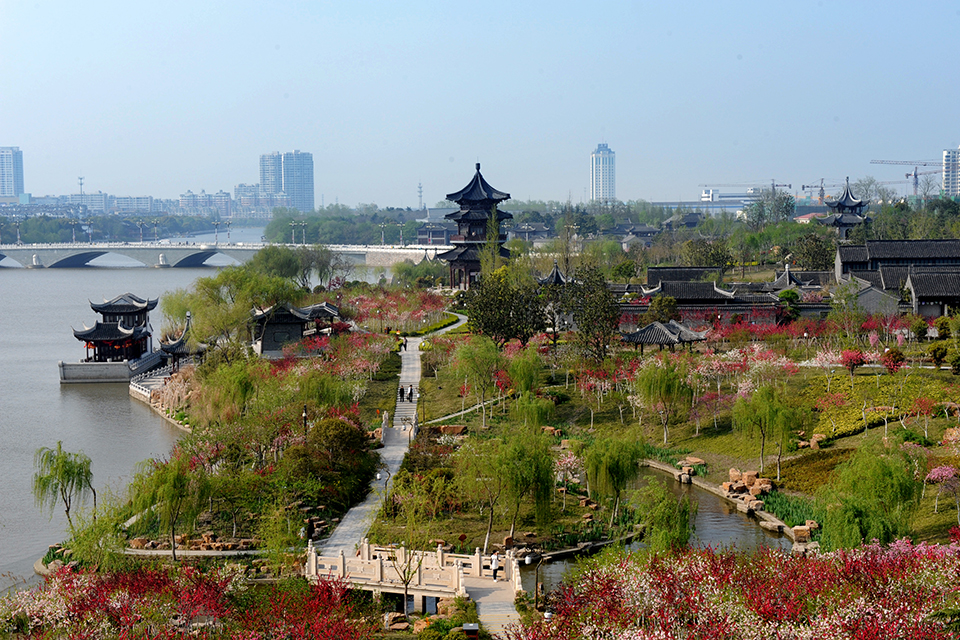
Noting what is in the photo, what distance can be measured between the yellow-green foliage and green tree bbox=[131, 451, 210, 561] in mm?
17857

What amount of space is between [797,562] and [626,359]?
20.6 metres

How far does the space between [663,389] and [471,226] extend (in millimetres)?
41306

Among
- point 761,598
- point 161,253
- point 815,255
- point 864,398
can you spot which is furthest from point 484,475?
point 161,253

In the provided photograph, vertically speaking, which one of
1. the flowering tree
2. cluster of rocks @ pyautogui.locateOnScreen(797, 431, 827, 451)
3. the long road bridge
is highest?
the long road bridge

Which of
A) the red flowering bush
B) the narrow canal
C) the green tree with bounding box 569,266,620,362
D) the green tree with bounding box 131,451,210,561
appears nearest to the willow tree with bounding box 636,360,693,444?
the narrow canal

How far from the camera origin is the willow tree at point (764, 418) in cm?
2728

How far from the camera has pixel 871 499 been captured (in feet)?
66.4

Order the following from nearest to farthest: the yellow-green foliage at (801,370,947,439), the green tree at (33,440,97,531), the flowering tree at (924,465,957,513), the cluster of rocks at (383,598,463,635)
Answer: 1. the cluster of rocks at (383,598,463,635)
2. the flowering tree at (924,465,957,513)
3. the green tree at (33,440,97,531)
4. the yellow-green foliage at (801,370,947,439)

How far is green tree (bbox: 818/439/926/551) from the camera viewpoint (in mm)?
19297

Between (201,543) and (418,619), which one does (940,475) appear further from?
(201,543)

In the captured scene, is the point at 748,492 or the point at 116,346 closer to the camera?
the point at 748,492

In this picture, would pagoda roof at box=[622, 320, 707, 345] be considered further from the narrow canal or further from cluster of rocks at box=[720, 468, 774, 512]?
the narrow canal

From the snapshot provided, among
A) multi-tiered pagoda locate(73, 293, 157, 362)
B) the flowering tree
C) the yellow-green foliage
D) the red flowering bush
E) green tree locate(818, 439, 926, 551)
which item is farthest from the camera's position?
multi-tiered pagoda locate(73, 293, 157, 362)

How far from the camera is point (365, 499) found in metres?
25.8
